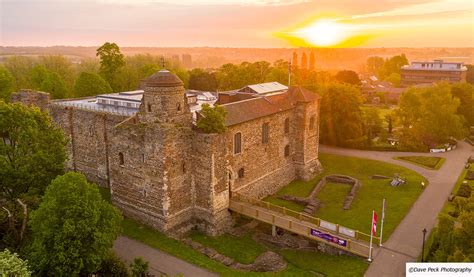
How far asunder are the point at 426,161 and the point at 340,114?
537 inches

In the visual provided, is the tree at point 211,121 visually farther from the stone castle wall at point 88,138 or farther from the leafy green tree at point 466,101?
the leafy green tree at point 466,101

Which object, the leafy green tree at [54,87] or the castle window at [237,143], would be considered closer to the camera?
the castle window at [237,143]

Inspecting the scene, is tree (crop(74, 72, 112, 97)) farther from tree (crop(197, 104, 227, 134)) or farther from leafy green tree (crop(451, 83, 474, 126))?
leafy green tree (crop(451, 83, 474, 126))

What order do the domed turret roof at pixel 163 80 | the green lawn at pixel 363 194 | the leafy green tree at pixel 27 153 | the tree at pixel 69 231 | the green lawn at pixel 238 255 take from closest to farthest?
the tree at pixel 69 231 → the green lawn at pixel 238 255 → the leafy green tree at pixel 27 153 → the domed turret roof at pixel 163 80 → the green lawn at pixel 363 194

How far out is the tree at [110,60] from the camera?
221ft

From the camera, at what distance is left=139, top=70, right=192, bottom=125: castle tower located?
3122cm

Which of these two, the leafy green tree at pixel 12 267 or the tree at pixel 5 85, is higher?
the tree at pixel 5 85

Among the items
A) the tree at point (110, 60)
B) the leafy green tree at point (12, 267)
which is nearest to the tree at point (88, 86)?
the tree at point (110, 60)

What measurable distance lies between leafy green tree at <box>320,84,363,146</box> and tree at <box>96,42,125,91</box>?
1356 inches

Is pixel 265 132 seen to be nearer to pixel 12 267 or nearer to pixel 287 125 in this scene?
pixel 287 125

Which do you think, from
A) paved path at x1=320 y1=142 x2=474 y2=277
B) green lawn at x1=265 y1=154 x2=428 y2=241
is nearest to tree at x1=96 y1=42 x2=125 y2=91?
paved path at x1=320 y1=142 x2=474 y2=277

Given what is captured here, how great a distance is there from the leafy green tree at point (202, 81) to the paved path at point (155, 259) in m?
54.4

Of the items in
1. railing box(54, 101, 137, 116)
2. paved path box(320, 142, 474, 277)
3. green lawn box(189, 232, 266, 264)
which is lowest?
green lawn box(189, 232, 266, 264)

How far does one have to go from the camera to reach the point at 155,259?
2955cm
